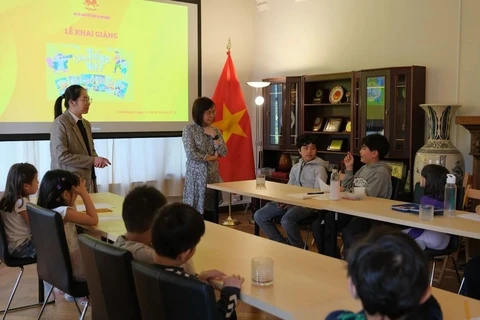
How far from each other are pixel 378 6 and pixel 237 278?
475 centimetres

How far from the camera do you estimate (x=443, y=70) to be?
5457mm

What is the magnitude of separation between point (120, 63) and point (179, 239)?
179 inches

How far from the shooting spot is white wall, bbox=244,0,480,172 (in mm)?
5305

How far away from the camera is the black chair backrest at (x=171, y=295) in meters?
1.69

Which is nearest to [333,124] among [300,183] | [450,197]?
[300,183]

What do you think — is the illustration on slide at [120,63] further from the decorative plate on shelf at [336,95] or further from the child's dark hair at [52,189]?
the child's dark hair at [52,189]

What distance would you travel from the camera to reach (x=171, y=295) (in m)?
1.76

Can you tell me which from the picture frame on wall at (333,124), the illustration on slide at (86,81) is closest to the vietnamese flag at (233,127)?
the picture frame on wall at (333,124)

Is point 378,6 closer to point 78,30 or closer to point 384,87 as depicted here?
point 384,87

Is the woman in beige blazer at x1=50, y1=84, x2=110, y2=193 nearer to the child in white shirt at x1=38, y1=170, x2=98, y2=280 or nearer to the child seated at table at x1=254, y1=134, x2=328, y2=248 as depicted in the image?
the child in white shirt at x1=38, y1=170, x2=98, y2=280

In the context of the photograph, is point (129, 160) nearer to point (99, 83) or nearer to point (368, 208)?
point (99, 83)

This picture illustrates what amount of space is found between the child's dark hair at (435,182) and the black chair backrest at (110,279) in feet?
7.18

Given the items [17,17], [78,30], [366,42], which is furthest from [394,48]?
[17,17]

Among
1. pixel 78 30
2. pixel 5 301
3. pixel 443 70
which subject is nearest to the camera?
pixel 5 301
